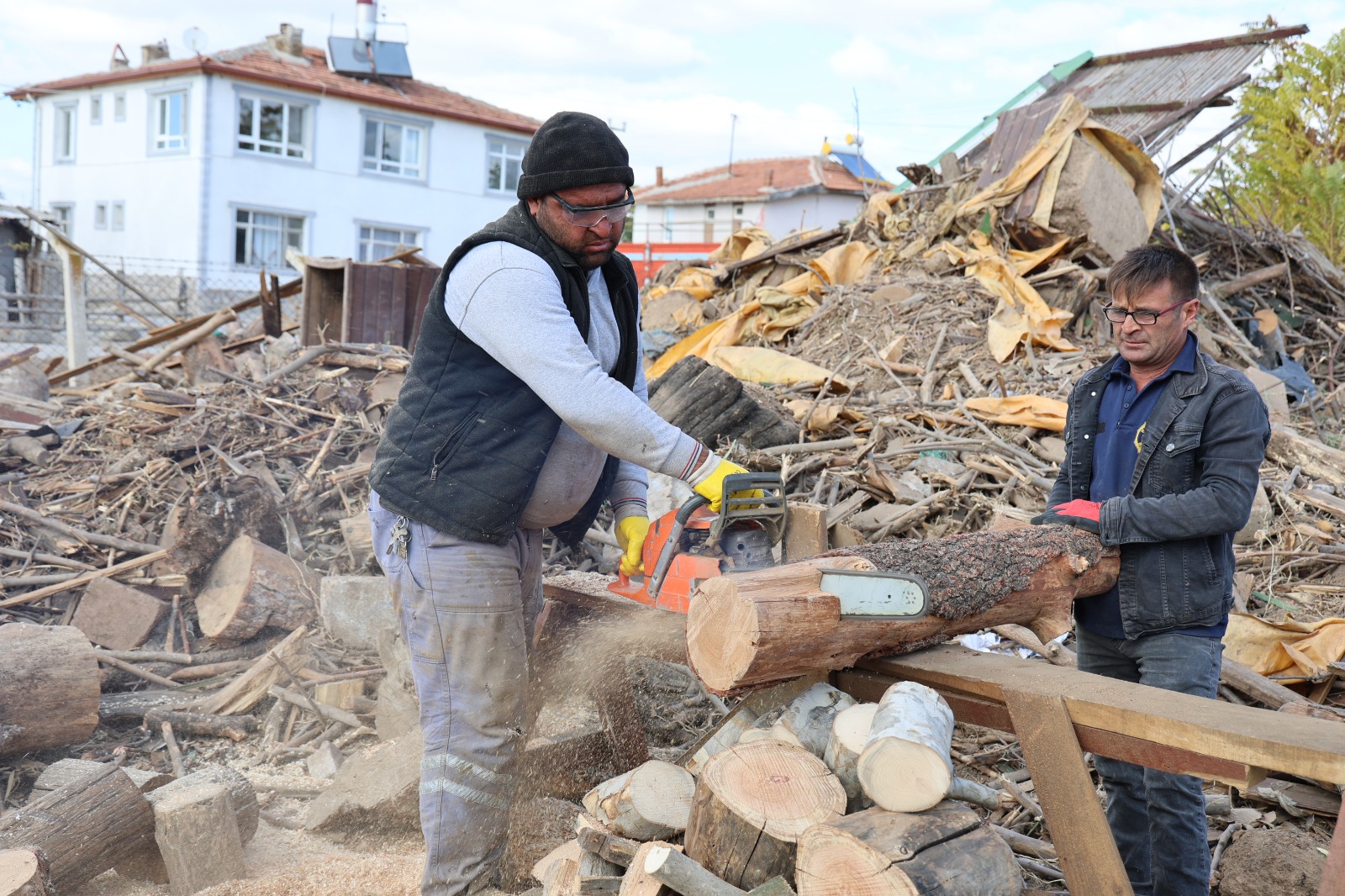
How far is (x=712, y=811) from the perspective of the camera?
216 cm

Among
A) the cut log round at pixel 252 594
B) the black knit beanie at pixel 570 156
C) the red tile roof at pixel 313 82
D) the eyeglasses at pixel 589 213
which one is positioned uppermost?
the red tile roof at pixel 313 82

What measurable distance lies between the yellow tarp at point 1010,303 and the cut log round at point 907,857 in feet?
17.4

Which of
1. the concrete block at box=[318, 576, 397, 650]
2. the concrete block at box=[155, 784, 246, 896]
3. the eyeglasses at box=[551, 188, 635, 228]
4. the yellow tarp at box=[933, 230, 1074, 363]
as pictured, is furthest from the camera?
the yellow tarp at box=[933, 230, 1074, 363]

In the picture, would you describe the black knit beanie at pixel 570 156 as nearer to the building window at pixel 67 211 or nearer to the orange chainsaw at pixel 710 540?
the orange chainsaw at pixel 710 540

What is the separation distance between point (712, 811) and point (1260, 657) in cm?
312

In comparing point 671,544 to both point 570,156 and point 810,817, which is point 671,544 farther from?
point 570,156

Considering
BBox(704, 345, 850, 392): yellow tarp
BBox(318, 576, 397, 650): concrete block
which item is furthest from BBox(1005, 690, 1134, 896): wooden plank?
BBox(704, 345, 850, 392): yellow tarp

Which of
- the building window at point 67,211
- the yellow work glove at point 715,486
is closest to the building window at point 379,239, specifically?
the building window at point 67,211

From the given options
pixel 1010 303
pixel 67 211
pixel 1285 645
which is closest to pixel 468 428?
pixel 1285 645

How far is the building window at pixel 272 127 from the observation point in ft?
81.8

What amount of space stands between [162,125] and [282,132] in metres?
3.19

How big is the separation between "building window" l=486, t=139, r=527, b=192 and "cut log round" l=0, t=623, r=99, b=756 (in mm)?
26248

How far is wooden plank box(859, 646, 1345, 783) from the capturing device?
1809mm

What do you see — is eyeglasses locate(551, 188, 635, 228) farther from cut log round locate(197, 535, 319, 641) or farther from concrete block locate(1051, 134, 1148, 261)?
concrete block locate(1051, 134, 1148, 261)
